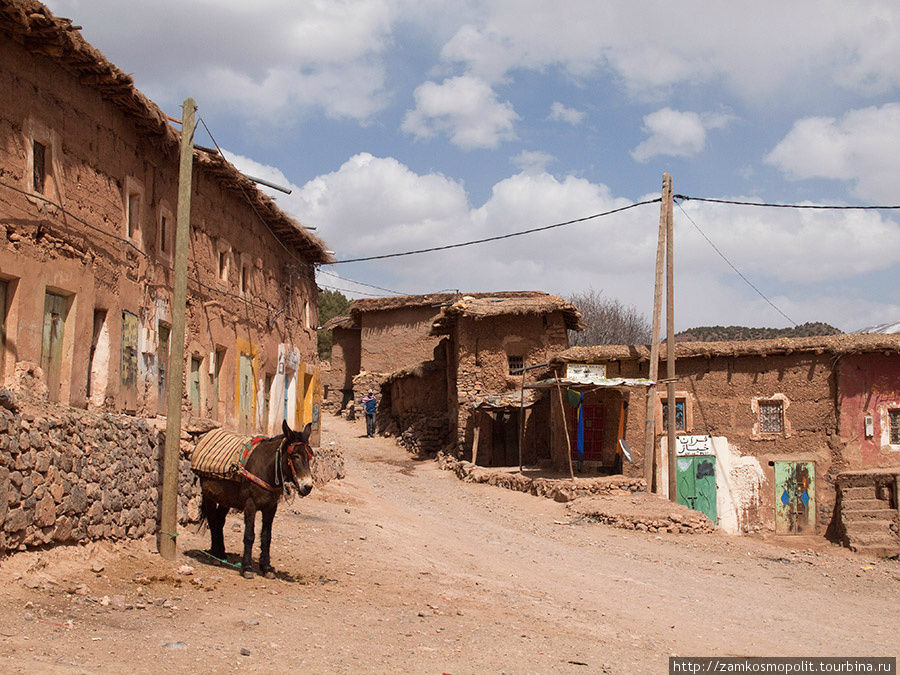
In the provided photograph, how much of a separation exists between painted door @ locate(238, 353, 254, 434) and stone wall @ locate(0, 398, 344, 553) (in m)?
6.34

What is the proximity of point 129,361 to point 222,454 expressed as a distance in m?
3.86

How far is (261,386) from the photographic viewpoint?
20375 millimetres

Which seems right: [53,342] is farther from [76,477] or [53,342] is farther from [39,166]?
[76,477]

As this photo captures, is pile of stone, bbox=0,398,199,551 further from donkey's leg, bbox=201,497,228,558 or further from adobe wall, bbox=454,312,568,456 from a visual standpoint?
adobe wall, bbox=454,312,568,456

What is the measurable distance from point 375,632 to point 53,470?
370 centimetres

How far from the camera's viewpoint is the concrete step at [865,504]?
70.8 feet

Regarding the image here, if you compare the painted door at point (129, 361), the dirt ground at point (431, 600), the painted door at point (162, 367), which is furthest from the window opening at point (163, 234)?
the dirt ground at point (431, 600)

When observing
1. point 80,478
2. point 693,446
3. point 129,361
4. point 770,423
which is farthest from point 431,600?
point 770,423

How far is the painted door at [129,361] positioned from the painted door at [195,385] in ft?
7.22

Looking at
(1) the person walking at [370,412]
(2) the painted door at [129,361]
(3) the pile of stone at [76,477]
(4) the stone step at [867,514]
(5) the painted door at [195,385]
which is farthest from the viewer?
(1) the person walking at [370,412]

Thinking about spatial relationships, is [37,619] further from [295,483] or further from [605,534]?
[605,534]

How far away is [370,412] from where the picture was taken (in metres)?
34.7

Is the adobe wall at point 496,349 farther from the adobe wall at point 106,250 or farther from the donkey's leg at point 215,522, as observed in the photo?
the donkey's leg at point 215,522

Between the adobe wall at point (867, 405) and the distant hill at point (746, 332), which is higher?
the distant hill at point (746, 332)
